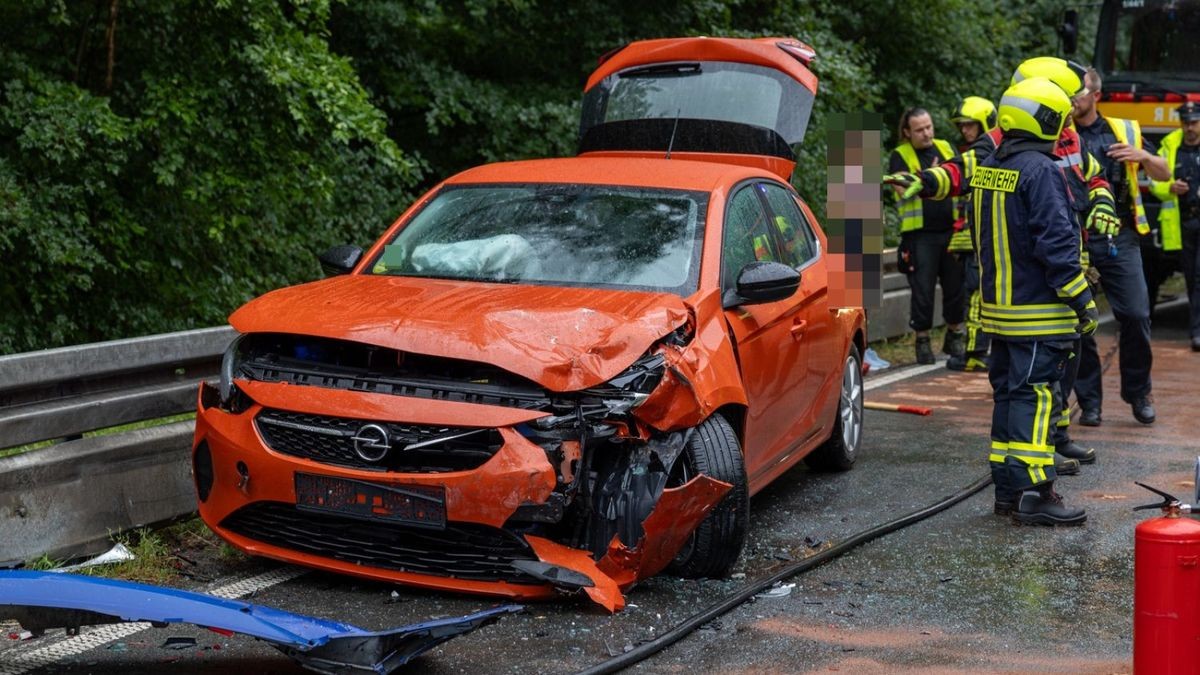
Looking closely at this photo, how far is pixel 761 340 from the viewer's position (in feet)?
20.8

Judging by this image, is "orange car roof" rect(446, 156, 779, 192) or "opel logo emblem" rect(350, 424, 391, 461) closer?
"opel logo emblem" rect(350, 424, 391, 461)

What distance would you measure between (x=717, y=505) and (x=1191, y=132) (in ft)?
31.2

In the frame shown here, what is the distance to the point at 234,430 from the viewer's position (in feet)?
17.9

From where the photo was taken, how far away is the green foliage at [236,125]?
9789 mm

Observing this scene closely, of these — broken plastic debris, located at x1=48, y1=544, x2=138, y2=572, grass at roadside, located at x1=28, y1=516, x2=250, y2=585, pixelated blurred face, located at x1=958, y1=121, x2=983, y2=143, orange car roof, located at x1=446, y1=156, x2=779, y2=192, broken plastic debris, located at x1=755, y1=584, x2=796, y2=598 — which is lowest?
broken plastic debris, located at x1=755, y1=584, x2=796, y2=598

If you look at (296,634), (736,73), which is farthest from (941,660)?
(736,73)

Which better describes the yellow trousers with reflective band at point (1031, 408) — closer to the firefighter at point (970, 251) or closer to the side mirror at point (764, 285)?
A: the side mirror at point (764, 285)

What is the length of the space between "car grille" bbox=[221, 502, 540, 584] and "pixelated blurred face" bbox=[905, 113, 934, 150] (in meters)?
7.69

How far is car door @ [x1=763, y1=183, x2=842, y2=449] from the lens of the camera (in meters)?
7.00

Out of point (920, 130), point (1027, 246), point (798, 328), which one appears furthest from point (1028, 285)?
point (920, 130)

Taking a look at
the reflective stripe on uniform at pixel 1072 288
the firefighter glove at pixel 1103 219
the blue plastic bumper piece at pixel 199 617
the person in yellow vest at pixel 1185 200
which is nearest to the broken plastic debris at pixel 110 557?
the blue plastic bumper piece at pixel 199 617

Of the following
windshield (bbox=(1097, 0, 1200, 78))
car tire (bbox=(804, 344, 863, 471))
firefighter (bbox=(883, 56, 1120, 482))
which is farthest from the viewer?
windshield (bbox=(1097, 0, 1200, 78))

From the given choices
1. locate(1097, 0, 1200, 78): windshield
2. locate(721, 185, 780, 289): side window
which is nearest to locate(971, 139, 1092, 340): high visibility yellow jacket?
locate(721, 185, 780, 289): side window

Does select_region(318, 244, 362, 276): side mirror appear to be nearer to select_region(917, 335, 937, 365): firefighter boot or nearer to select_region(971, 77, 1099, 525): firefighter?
select_region(971, 77, 1099, 525): firefighter
